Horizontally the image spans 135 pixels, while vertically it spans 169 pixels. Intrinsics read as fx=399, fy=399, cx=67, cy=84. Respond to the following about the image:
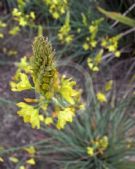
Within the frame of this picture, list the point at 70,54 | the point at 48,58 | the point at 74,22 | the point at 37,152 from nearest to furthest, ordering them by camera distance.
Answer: the point at 48,58 < the point at 37,152 < the point at 74,22 < the point at 70,54

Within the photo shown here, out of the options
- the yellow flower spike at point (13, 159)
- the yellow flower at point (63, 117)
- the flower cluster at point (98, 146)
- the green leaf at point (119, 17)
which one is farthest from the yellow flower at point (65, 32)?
the yellow flower at point (63, 117)

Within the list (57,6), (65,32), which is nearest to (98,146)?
(65,32)

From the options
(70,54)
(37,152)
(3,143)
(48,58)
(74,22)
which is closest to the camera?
(48,58)

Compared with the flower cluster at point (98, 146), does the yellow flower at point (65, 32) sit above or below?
above

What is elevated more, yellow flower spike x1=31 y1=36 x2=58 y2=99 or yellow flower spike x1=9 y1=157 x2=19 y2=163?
yellow flower spike x1=9 y1=157 x2=19 y2=163

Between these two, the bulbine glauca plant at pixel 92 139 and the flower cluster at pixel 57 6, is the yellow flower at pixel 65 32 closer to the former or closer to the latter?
the flower cluster at pixel 57 6

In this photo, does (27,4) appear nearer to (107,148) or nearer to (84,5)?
(84,5)

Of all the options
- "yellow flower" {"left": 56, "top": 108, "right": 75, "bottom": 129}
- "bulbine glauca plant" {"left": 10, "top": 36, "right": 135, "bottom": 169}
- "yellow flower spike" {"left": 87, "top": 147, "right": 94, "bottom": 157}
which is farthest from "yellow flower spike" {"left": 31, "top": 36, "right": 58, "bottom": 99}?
"yellow flower spike" {"left": 87, "top": 147, "right": 94, "bottom": 157}

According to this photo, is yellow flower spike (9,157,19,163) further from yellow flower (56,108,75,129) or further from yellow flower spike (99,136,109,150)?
yellow flower (56,108,75,129)

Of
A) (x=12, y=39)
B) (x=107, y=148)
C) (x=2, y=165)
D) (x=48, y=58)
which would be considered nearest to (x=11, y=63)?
(x=12, y=39)
